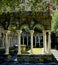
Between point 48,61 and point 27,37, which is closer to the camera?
point 48,61

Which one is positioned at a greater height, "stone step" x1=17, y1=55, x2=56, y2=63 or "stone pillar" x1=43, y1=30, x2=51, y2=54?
"stone pillar" x1=43, y1=30, x2=51, y2=54

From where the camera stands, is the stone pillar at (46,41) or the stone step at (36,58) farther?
the stone pillar at (46,41)

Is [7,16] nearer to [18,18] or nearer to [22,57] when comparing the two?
[18,18]

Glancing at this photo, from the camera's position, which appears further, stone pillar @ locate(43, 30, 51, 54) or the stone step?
stone pillar @ locate(43, 30, 51, 54)

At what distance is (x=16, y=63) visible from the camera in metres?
17.9

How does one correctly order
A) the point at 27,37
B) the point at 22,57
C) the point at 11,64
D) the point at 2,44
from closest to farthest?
the point at 11,64 → the point at 22,57 → the point at 2,44 → the point at 27,37

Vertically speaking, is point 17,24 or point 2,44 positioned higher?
point 17,24

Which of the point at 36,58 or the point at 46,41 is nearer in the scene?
the point at 36,58

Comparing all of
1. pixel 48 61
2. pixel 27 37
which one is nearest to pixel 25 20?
pixel 48 61

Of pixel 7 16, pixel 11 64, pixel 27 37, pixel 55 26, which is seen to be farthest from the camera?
pixel 27 37

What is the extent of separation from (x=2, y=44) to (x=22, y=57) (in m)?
16.7

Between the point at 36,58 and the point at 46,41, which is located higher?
the point at 46,41

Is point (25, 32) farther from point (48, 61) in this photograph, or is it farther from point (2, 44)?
point (48, 61)

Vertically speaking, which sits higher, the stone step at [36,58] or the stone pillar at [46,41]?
the stone pillar at [46,41]
